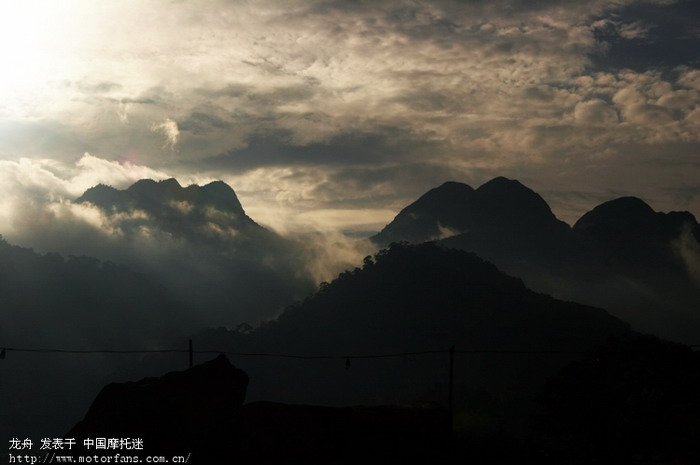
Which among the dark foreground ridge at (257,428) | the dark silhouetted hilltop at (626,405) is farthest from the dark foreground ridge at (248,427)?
the dark silhouetted hilltop at (626,405)

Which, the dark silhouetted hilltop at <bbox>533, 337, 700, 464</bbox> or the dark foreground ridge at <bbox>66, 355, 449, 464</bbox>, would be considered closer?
the dark foreground ridge at <bbox>66, 355, 449, 464</bbox>

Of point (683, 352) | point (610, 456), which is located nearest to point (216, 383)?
point (610, 456)

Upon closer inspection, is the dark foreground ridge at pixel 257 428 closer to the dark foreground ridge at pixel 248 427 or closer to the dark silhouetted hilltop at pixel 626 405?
the dark foreground ridge at pixel 248 427

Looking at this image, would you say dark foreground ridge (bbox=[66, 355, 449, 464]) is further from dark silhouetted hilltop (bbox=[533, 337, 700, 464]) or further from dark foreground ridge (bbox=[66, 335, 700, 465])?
dark silhouetted hilltop (bbox=[533, 337, 700, 464])

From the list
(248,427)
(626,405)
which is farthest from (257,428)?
(626,405)

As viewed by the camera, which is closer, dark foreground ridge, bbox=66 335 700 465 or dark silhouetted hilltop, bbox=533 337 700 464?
dark foreground ridge, bbox=66 335 700 465

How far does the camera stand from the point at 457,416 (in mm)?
130125

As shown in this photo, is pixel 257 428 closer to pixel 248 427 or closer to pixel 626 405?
pixel 248 427

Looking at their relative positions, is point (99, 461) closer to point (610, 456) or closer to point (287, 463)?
point (287, 463)

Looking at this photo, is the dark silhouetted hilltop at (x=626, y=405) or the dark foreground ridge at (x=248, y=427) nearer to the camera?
the dark foreground ridge at (x=248, y=427)

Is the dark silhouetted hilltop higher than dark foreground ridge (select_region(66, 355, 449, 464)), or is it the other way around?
dark foreground ridge (select_region(66, 355, 449, 464))

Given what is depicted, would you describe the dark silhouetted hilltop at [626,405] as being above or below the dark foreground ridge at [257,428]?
below

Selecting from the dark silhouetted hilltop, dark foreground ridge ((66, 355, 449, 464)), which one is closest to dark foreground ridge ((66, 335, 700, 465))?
dark foreground ridge ((66, 355, 449, 464))

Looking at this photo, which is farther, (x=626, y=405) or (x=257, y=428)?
(x=626, y=405)
